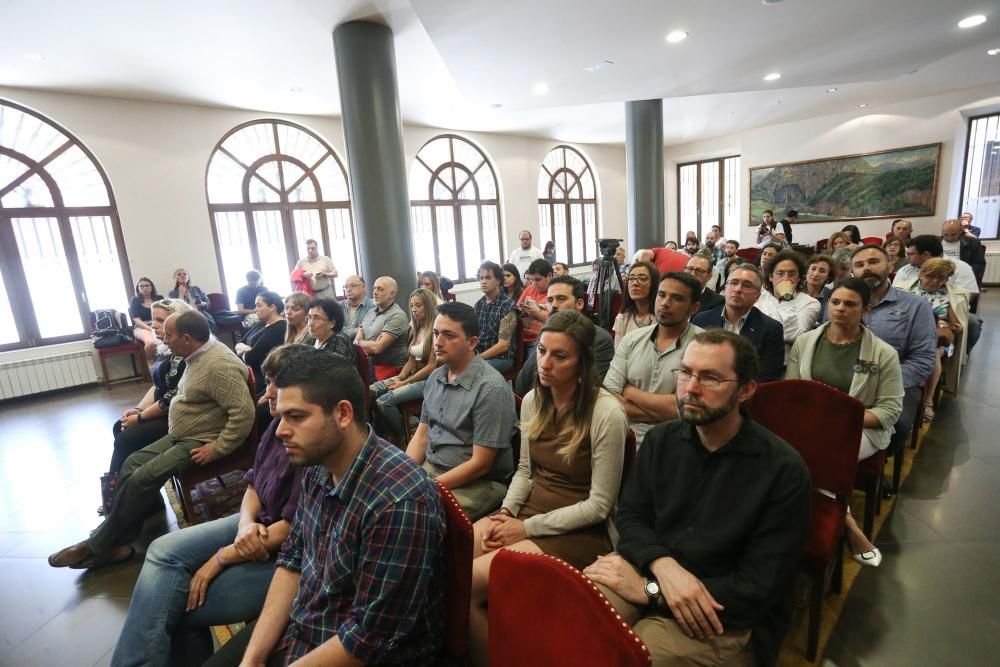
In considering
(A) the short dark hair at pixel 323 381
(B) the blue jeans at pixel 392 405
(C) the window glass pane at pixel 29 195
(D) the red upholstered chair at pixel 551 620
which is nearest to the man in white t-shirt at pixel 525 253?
(B) the blue jeans at pixel 392 405

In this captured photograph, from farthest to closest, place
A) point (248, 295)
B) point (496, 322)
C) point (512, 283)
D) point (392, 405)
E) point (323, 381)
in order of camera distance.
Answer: point (248, 295) < point (512, 283) < point (496, 322) < point (392, 405) < point (323, 381)

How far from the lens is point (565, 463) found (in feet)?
5.11

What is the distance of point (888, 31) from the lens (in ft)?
14.9

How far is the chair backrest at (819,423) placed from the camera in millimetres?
1670

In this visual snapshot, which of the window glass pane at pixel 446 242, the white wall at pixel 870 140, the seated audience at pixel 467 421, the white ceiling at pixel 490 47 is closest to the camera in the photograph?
the seated audience at pixel 467 421

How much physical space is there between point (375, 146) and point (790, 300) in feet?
12.6

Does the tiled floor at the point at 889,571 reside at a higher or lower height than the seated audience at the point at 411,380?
lower

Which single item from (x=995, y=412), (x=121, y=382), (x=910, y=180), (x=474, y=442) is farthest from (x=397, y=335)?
(x=910, y=180)

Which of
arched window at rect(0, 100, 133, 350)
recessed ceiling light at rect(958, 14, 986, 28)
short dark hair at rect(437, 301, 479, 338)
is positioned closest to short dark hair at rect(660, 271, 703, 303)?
short dark hair at rect(437, 301, 479, 338)

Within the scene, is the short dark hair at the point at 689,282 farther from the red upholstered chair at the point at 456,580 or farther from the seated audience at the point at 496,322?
the seated audience at the point at 496,322

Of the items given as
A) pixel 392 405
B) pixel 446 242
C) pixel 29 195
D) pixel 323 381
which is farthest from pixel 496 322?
pixel 446 242

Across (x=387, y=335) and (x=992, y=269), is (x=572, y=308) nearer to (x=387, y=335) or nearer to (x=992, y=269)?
(x=387, y=335)

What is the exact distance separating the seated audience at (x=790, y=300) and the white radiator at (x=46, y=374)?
312 inches

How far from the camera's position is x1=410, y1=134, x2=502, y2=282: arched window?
9.56m
